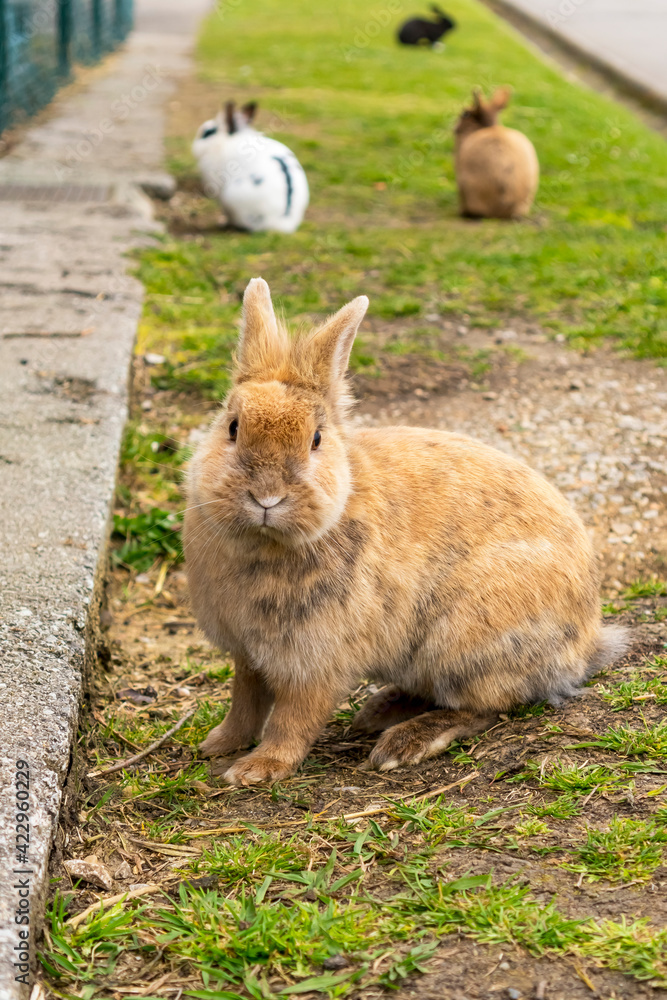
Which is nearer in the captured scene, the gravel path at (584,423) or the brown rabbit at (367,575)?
the brown rabbit at (367,575)

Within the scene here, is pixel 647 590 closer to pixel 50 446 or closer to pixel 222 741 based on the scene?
pixel 222 741

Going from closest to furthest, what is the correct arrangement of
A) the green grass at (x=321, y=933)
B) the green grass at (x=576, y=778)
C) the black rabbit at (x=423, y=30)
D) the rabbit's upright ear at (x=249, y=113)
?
the green grass at (x=321, y=933) < the green grass at (x=576, y=778) < the rabbit's upright ear at (x=249, y=113) < the black rabbit at (x=423, y=30)

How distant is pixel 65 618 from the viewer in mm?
2893

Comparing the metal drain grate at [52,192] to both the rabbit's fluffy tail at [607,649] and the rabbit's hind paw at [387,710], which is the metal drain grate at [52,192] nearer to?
the rabbit's hind paw at [387,710]

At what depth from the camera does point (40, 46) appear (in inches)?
444

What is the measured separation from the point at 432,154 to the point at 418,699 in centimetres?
871

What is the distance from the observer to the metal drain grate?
7.97 m

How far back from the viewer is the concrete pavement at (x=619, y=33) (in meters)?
16.6

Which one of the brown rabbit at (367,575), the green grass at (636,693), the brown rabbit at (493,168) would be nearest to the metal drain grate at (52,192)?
A: the brown rabbit at (493,168)

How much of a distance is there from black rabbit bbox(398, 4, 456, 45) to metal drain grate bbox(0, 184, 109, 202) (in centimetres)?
1359

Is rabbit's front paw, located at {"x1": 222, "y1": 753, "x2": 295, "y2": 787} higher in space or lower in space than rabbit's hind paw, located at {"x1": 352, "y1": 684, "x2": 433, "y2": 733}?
higher

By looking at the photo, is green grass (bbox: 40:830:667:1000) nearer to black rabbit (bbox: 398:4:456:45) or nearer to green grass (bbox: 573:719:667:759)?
green grass (bbox: 573:719:667:759)

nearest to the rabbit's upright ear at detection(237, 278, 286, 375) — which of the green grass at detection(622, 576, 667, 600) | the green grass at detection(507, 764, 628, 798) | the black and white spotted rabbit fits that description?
the green grass at detection(507, 764, 628, 798)

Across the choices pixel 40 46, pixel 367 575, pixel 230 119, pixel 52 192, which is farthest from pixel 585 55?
pixel 367 575
